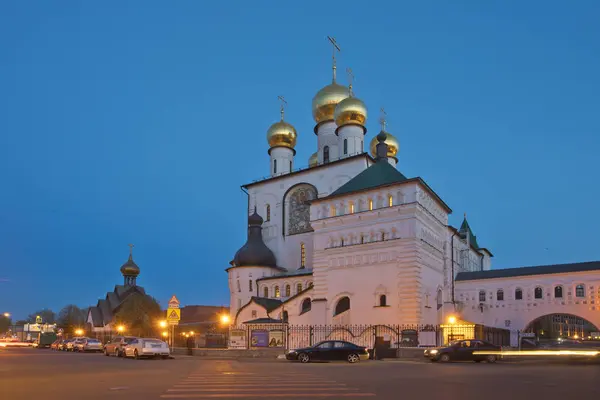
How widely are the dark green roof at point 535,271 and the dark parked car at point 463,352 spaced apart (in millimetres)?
21726

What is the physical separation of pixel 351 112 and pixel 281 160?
1074 centimetres

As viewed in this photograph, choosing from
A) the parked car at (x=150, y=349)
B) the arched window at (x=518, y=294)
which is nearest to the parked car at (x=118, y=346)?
the parked car at (x=150, y=349)

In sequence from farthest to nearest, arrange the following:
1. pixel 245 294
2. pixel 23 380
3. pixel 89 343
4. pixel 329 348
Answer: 1. pixel 245 294
2. pixel 89 343
3. pixel 329 348
4. pixel 23 380

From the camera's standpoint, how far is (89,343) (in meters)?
42.3

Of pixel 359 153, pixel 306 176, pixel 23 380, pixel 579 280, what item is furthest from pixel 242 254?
pixel 23 380

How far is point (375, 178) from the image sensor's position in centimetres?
4403

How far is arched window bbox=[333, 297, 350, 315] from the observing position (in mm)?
42906

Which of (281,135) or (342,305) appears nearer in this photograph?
(342,305)

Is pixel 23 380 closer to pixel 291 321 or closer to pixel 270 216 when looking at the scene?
pixel 291 321

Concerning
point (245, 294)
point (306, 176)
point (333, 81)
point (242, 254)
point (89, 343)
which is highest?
point (333, 81)

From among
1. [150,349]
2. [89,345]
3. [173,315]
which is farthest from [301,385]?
[89,345]

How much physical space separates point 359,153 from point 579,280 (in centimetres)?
2227

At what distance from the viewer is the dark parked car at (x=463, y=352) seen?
85.1 ft

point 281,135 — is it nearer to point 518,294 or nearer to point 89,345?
point 518,294
